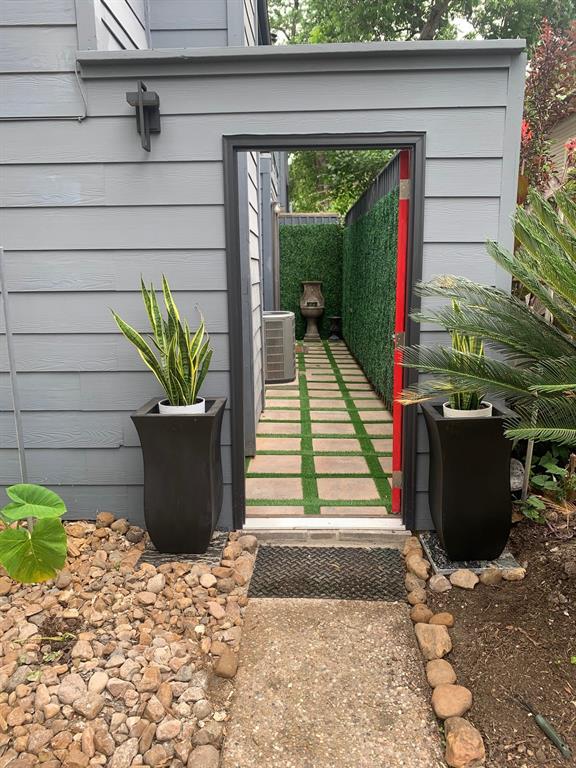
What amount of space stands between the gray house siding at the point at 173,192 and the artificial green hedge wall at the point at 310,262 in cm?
725

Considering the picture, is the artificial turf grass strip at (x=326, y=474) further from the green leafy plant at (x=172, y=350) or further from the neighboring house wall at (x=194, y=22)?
the neighboring house wall at (x=194, y=22)

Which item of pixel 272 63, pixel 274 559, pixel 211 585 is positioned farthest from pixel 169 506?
pixel 272 63

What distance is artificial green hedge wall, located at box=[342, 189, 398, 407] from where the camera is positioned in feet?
15.3

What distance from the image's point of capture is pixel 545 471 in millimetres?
3062

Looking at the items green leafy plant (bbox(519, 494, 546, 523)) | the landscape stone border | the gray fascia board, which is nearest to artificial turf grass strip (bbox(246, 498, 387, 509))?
the landscape stone border

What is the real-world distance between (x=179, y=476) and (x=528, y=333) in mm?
1523

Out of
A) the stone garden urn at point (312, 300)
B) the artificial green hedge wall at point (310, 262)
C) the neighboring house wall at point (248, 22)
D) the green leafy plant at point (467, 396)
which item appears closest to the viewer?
the green leafy plant at point (467, 396)

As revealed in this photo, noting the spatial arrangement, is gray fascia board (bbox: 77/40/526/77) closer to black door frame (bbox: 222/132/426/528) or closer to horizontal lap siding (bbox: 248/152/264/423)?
black door frame (bbox: 222/132/426/528)

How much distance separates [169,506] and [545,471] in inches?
79.0

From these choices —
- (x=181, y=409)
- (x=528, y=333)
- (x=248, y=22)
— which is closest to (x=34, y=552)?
(x=181, y=409)

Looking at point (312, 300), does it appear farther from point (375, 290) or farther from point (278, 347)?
point (375, 290)

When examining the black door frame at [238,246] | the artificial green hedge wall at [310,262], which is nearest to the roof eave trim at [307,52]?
the black door frame at [238,246]

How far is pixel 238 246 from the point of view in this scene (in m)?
Result: 2.63

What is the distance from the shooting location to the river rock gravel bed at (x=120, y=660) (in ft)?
5.21
